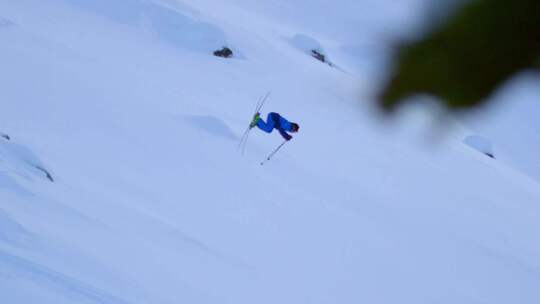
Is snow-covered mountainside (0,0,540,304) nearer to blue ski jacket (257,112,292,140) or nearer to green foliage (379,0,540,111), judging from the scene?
green foliage (379,0,540,111)

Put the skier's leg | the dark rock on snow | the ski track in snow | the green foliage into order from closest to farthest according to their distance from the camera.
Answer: the green foliage
the ski track in snow
the skier's leg
the dark rock on snow

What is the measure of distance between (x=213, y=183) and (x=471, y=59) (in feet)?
25.1

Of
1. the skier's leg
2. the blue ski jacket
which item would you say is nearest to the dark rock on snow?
the skier's leg

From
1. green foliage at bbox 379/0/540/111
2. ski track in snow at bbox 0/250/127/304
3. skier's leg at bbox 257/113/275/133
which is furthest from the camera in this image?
skier's leg at bbox 257/113/275/133

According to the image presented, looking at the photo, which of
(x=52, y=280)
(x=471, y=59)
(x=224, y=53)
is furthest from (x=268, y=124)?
(x=224, y=53)

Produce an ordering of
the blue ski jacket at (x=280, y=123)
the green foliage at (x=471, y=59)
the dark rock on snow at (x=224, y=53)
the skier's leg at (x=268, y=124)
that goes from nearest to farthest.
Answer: the green foliage at (x=471, y=59) < the blue ski jacket at (x=280, y=123) < the skier's leg at (x=268, y=124) < the dark rock on snow at (x=224, y=53)

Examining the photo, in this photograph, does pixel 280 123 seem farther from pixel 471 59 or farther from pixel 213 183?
pixel 471 59

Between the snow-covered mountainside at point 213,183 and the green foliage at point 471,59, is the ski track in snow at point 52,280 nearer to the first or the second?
the snow-covered mountainside at point 213,183

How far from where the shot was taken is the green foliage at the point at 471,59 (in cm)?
66

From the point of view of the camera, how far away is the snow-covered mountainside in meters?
4.26

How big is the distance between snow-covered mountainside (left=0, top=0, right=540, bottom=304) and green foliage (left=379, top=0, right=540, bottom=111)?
0.03 metres

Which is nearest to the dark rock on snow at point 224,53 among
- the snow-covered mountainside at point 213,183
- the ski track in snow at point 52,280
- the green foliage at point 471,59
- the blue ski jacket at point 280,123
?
the snow-covered mountainside at point 213,183

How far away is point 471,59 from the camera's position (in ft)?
2.22

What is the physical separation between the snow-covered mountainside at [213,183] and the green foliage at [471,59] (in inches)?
1.0
